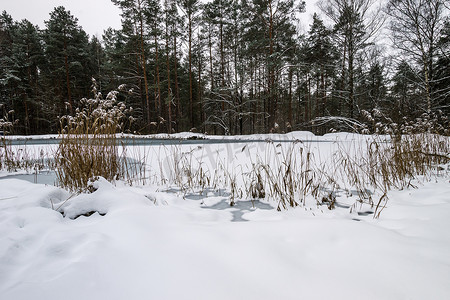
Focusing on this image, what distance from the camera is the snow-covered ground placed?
797 mm

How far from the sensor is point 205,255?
3.45 ft

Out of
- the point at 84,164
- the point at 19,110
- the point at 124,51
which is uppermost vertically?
the point at 124,51

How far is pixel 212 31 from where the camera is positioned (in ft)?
55.4

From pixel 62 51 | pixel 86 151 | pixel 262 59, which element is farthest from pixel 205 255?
pixel 62 51

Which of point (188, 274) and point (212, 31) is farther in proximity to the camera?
point (212, 31)

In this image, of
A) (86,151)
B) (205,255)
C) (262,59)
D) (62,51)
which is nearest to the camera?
(205,255)

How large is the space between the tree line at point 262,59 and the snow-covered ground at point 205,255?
1.81 metres

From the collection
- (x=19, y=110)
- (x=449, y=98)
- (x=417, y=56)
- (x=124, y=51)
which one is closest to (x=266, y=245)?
(x=417, y=56)

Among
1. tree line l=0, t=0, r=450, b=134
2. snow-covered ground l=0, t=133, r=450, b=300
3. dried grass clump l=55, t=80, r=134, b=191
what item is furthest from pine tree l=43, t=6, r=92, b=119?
snow-covered ground l=0, t=133, r=450, b=300

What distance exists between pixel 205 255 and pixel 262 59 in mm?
12357

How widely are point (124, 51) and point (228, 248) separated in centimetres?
1837

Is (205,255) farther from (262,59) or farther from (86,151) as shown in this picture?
(262,59)

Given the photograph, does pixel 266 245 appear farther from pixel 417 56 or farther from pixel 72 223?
pixel 417 56

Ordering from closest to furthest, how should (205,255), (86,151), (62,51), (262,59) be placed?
(205,255) → (86,151) → (262,59) → (62,51)
